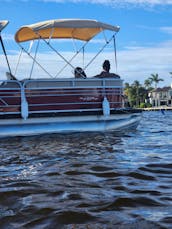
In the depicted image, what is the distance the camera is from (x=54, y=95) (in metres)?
10.8

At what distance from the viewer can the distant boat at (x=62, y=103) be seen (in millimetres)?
10438

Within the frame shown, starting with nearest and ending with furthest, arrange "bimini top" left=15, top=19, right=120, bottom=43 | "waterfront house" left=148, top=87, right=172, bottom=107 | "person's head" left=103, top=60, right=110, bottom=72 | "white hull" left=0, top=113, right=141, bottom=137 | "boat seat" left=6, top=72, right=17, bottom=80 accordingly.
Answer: "white hull" left=0, top=113, right=141, bottom=137
"bimini top" left=15, top=19, right=120, bottom=43
"boat seat" left=6, top=72, right=17, bottom=80
"person's head" left=103, top=60, right=110, bottom=72
"waterfront house" left=148, top=87, right=172, bottom=107

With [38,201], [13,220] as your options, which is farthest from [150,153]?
[13,220]

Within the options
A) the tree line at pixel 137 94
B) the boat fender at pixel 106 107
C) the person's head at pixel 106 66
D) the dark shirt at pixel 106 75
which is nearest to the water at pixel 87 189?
the boat fender at pixel 106 107

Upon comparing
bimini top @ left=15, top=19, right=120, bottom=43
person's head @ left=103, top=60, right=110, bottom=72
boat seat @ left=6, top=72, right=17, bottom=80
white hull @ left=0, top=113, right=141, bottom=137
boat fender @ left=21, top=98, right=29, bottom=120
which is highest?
bimini top @ left=15, top=19, right=120, bottom=43

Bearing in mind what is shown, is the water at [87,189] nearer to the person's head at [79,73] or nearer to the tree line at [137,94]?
the person's head at [79,73]

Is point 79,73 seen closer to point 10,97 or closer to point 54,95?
point 54,95

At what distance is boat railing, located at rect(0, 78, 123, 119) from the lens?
1045 centimetres

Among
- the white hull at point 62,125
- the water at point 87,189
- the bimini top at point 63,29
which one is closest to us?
the water at point 87,189

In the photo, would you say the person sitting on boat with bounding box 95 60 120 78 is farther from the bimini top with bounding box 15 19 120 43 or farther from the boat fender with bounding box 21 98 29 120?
the boat fender with bounding box 21 98 29 120

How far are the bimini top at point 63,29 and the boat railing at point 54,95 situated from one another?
1429 mm

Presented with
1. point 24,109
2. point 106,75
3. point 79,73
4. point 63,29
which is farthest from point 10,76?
point 106,75

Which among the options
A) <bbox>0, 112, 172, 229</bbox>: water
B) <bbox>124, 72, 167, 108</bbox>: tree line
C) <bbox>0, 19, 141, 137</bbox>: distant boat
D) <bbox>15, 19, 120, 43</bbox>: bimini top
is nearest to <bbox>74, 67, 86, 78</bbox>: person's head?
<bbox>0, 19, 141, 137</bbox>: distant boat

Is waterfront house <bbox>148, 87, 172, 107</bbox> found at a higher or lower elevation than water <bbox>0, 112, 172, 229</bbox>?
higher
